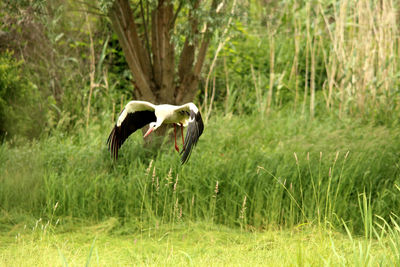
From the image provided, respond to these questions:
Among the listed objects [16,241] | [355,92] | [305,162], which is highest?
[355,92]

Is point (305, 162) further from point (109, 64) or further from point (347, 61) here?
point (109, 64)

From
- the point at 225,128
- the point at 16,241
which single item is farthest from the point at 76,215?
the point at 225,128

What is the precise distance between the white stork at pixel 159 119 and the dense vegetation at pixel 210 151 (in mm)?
439

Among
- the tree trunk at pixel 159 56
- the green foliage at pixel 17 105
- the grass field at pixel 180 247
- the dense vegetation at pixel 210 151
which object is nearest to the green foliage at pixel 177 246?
the grass field at pixel 180 247

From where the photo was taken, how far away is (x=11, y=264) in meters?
3.37

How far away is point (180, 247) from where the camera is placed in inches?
155

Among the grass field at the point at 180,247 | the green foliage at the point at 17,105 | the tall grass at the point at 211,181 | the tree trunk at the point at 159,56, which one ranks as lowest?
the grass field at the point at 180,247

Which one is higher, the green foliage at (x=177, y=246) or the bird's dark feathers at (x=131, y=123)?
the bird's dark feathers at (x=131, y=123)

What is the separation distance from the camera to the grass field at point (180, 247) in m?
3.31

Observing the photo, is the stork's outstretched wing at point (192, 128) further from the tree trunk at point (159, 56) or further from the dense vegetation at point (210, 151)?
the tree trunk at point (159, 56)

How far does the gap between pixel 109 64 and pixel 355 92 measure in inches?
139

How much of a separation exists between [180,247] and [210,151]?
51.6 inches

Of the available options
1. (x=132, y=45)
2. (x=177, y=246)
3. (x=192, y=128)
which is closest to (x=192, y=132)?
(x=192, y=128)

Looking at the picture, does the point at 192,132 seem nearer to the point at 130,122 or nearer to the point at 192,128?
the point at 192,128
